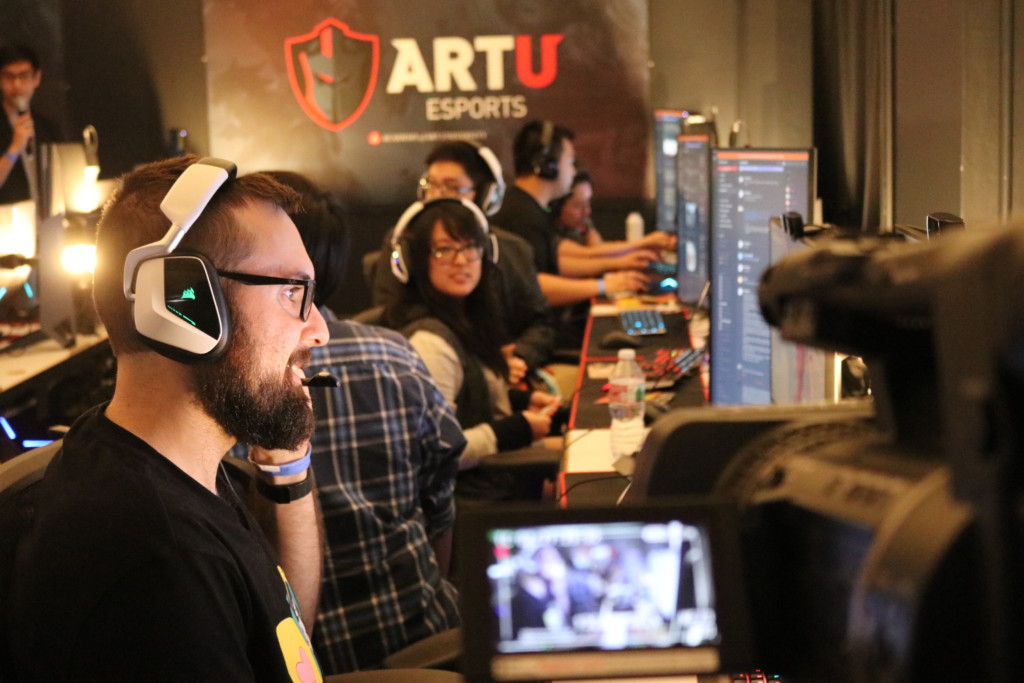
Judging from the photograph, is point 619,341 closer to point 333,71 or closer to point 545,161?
point 545,161

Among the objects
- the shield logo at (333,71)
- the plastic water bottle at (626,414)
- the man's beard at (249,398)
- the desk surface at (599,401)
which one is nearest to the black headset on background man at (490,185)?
the desk surface at (599,401)

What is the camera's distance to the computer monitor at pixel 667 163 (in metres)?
5.44

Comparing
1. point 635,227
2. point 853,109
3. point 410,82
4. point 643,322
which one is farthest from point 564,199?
point 853,109

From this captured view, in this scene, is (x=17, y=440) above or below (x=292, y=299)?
below

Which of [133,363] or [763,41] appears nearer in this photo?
[133,363]

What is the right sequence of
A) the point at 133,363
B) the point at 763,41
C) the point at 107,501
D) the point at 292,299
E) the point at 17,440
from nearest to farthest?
the point at 107,501 → the point at 133,363 → the point at 292,299 → the point at 17,440 → the point at 763,41

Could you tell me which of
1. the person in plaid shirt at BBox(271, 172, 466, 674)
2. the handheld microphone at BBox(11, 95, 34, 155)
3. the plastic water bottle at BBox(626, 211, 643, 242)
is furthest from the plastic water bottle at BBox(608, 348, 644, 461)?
the handheld microphone at BBox(11, 95, 34, 155)

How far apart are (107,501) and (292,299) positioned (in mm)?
417

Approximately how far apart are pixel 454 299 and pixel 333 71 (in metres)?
4.05

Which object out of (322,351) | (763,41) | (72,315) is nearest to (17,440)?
(322,351)

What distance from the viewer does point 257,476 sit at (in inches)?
76.2

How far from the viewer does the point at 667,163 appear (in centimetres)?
569

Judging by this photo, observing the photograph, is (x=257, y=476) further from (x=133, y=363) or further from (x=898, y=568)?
(x=898, y=568)

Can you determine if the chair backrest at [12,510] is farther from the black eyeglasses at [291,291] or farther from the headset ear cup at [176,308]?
the black eyeglasses at [291,291]
